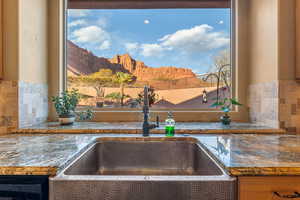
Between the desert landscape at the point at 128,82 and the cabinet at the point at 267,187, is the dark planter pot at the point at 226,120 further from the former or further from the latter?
the cabinet at the point at 267,187

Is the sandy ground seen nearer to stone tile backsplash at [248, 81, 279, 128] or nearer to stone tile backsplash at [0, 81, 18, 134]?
stone tile backsplash at [248, 81, 279, 128]

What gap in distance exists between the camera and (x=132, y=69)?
1894mm

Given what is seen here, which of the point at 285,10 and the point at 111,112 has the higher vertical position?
the point at 285,10

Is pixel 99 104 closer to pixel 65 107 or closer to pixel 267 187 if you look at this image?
pixel 65 107

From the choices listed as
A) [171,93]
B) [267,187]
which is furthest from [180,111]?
[267,187]

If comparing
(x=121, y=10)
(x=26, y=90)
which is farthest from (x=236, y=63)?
(x=26, y=90)

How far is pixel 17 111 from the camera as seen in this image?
4.62 feet

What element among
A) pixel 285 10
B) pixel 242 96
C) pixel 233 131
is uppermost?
pixel 285 10

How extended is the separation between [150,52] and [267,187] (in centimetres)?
140

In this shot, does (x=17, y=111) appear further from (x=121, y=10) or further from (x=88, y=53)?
(x=121, y=10)

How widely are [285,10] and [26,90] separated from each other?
1.79 m

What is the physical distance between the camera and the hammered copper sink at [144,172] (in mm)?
723

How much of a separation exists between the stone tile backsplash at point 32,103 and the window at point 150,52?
0.94 feet

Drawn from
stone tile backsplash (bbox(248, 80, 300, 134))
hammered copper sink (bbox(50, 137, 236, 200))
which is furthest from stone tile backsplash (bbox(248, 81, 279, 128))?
hammered copper sink (bbox(50, 137, 236, 200))
